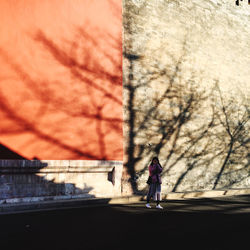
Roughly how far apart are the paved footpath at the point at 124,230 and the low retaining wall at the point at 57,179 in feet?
4.05

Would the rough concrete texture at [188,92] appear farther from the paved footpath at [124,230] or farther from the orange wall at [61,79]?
the paved footpath at [124,230]

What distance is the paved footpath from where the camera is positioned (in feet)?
10.4

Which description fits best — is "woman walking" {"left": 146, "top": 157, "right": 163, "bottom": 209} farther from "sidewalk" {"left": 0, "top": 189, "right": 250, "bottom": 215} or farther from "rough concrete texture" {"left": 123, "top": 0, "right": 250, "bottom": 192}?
"rough concrete texture" {"left": 123, "top": 0, "right": 250, "bottom": 192}

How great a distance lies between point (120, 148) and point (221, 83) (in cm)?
593

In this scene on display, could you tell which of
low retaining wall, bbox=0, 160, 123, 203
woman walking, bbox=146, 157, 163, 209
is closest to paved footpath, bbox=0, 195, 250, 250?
woman walking, bbox=146, 157, 163, 209

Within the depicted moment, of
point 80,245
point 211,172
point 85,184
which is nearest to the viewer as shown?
point 80,245

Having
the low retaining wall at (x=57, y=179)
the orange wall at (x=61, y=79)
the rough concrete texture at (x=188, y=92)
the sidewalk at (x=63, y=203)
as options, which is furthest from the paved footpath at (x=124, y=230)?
the rough concrete texture at (x=188, y=92)

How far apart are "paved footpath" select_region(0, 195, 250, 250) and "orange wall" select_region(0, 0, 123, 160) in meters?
2.25

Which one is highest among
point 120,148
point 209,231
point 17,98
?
point 17,98

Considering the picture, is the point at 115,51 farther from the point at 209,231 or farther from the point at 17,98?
the point at 209,231

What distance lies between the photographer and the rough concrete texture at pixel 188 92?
900cm

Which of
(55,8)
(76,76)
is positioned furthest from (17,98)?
(55,8)

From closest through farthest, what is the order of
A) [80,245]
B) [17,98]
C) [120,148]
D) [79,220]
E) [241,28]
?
[80,245]
[79,220]
[17,98]
[120,148]
[241,28]

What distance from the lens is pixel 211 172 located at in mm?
10266
